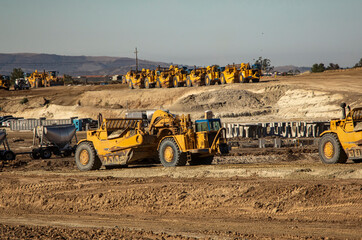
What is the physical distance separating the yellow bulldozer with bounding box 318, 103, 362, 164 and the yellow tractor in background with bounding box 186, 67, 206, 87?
4124 cm

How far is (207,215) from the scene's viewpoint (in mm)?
12492

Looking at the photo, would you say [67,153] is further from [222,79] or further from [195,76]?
[195,76]

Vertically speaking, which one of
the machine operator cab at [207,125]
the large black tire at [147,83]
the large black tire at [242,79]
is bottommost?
the machine operator cab at [207,125]

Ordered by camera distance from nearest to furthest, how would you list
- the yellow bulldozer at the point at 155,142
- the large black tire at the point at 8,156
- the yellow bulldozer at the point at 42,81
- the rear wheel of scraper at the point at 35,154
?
the yellow bulldozer at the point at 155,142 < the large black tire at the point at 8,156 < the rear wheel of scraper at the point at 35,154 < the yellow bulldozer at the point at 42,81

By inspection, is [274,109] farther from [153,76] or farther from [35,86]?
[35,86]

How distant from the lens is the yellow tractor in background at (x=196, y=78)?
59.5 metres

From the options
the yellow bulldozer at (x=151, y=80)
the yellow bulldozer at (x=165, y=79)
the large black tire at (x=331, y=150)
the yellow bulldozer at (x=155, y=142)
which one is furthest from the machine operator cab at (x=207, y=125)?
the yellow bulldozer at (x=151, y=80)

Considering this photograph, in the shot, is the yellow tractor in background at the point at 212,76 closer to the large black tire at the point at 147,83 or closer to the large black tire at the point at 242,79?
the large black tire at the point at 242,79

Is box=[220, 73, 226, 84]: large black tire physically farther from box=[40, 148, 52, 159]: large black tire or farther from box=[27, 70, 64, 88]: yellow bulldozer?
box=[27, 70, 64, 88]: yellow bulldozer

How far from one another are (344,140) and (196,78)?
42168 millimetres

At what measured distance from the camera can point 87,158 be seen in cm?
2147

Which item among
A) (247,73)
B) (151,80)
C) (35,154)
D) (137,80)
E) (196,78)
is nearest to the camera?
(35,154)

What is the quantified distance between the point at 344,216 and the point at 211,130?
8.49 metres

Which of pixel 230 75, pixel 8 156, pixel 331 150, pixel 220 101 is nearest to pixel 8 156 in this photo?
pixel 8 156
